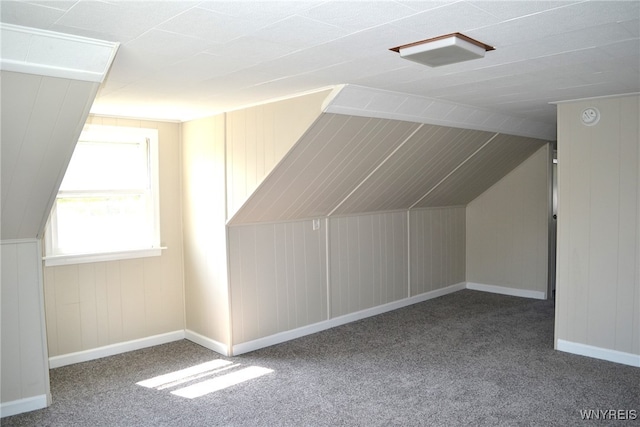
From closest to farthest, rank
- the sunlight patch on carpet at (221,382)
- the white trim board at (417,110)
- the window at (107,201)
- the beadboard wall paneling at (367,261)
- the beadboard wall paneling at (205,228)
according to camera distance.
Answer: the white trim board at (417,110) → the sunlight patch on carpet at (221,382) → the window at (107,201) → the beadboard wall paneling at (205,228) → the beadboard wall paneling at (367,261)

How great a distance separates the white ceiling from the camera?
1.93 metres

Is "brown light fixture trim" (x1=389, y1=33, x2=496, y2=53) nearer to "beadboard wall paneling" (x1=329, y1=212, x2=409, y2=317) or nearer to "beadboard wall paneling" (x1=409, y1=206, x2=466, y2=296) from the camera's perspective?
"beadboard wall paneling" (x1=329, y1=212, x2=409, y2=317)

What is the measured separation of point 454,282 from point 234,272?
3590 mm

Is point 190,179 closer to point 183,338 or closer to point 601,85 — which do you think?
point 183,338

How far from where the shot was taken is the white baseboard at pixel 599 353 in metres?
4.00

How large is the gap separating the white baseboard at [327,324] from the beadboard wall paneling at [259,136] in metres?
1.20

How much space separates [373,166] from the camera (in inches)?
184

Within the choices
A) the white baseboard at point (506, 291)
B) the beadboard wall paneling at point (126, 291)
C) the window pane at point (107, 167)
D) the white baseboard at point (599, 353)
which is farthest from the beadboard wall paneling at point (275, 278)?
the white baseboard at point (506, 291)

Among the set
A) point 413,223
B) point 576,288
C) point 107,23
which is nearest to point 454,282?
point 413,223

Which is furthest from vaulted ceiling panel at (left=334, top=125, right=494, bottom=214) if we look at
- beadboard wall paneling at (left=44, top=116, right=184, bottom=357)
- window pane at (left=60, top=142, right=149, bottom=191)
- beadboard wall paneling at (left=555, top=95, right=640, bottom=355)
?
window pane at (left=60, top=142, right=149, bottom=191)

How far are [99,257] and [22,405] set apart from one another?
1.42 metres

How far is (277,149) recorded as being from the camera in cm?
389

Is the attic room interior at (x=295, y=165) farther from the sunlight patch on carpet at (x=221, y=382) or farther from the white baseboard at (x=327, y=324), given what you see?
the sunlight patch on carpet at (x=221, y=382)

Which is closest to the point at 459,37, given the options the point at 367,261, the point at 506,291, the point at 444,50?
the point at 444,50
